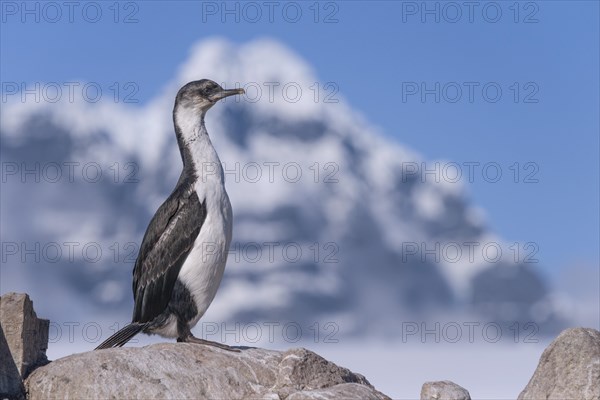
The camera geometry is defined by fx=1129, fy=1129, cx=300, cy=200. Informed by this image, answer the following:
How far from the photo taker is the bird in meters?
17.1

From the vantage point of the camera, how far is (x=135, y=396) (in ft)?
51.2

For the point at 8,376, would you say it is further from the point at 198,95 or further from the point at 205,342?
the point at 198,95

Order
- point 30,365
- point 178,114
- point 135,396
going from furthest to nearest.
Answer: point 178,114, point 30,365, point 135,396

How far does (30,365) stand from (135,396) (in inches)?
82.7

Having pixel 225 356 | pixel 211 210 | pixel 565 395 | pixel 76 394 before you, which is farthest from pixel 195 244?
pixel 565 395

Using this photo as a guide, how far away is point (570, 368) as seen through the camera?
17.7 metres

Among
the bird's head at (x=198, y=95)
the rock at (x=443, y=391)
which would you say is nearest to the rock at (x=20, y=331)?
the bird's head at (x=198, y=95)

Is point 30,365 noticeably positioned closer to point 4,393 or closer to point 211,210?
point 4,393

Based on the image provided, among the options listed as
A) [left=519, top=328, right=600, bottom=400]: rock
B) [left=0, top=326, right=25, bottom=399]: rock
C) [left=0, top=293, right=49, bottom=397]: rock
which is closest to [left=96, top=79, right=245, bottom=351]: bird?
[left=0, top=293, right=49, bottom=397]: rock

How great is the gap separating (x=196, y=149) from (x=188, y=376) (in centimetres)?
372

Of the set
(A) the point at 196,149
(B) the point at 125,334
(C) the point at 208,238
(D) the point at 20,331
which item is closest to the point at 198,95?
(A) the point at 196,149

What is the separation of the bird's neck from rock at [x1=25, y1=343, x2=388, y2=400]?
2.72 metres

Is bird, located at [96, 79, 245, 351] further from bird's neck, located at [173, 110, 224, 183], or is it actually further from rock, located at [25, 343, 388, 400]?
rock, located at [25, 343, 388, 400]

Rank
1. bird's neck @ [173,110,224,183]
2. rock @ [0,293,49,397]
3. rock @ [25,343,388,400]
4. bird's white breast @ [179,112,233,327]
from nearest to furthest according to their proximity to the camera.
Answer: rock @ [25,343,388,400] < rock @ [0,293,49,397] < bird's white breast @ [179,112,233,327] < bird's neck @ [173,110,224,183]
